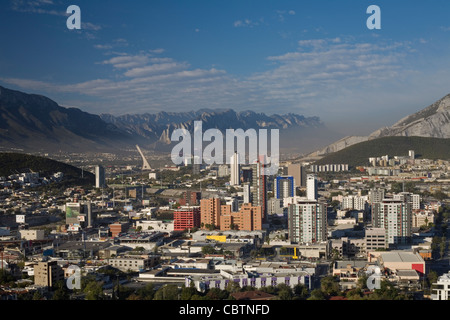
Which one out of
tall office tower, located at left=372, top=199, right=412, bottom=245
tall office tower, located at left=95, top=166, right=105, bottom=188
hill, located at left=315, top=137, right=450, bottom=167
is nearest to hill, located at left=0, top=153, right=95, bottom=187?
tall office tower, located at left=95, top=166, right=105, bottom=188

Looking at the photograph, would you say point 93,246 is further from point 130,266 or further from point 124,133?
point 124,133

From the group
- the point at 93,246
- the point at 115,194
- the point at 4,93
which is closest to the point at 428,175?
the point at 115,194

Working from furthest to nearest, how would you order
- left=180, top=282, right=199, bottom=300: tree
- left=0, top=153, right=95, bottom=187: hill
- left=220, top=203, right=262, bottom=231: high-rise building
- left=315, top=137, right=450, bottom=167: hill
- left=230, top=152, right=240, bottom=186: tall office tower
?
left=315, top=137, right=450, bottom=167: hill
left=0, top=153, right=95, bottom=187: hill
left=230, top=152, right=240, bottom=186: tall office tower
left=220, top=203, right=262, bottom=231: high-rise building
left=180, top=282, right=199, bottom=300: tree

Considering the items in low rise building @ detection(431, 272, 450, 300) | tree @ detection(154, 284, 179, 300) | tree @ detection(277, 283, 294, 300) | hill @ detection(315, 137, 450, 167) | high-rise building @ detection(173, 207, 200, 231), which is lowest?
tree @ detection(277, 283, 294, 300)

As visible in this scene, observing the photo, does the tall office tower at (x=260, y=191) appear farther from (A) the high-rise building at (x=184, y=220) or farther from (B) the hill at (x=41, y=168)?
(B) the hill at (x=41, y=168)

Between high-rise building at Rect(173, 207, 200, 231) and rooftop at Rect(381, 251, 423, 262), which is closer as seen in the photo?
rooftop at Rect(381, 251, 423, 262)

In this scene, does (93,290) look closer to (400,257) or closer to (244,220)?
(400,257)

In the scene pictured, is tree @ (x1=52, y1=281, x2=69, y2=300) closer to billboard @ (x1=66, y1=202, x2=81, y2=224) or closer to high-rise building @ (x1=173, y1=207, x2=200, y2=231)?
high-rise building @ (x1=173, y1=207, x2=200, y2=231)
